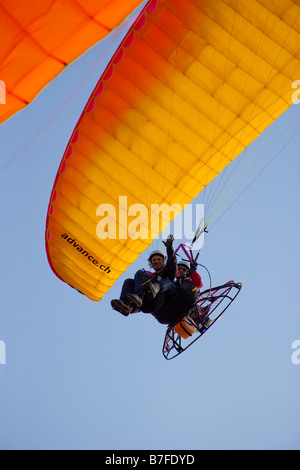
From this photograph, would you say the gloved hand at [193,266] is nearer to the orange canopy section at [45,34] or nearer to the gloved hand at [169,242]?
the gloved hand at [169,242]

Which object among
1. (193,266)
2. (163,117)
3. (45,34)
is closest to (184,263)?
(193,266)

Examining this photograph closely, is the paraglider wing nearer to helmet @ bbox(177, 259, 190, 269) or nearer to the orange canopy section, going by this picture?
helmet @ bbox(177, 259, 190, 269)

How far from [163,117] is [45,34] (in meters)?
4.62

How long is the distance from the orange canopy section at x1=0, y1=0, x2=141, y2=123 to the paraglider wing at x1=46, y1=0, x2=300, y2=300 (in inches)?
165

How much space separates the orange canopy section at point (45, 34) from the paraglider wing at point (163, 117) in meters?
4.20

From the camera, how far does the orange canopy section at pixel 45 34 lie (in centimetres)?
527

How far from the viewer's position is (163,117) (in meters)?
9.91

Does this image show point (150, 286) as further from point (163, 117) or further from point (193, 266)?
point (163, 117)

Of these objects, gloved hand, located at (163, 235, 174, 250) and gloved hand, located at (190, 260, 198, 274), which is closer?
gloved hand, located at (163, 235, 174, 250)

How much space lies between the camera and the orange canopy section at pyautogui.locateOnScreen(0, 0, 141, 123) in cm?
527

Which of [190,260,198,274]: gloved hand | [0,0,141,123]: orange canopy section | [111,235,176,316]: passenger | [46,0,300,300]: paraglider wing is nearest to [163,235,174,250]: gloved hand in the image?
[111,235,176,316]: passenger

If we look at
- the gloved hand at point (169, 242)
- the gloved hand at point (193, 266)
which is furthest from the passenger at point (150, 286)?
the gloved hand at point (193, 266)

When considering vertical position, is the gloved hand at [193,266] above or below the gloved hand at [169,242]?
above

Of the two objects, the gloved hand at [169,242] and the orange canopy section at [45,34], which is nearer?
the orange canopy section at [45,34]
